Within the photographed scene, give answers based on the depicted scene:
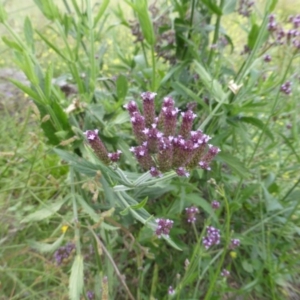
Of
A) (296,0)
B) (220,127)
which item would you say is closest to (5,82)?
(220,127)

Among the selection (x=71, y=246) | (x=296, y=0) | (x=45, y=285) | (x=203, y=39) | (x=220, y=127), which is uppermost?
(x=296, y=0)

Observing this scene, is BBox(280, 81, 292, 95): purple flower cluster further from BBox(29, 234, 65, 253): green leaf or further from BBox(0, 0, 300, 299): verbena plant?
BBox(29, 234, 65, 253): green leaf

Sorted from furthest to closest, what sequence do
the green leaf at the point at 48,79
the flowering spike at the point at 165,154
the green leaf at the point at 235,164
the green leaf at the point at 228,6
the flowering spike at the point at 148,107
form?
the green leaf at the point at 228,6, the green leaf at the point at 235,164, the green leaf at the point at 48,79, the flowering spike at the point at 148,107, the flowering spike at the point at 165,154

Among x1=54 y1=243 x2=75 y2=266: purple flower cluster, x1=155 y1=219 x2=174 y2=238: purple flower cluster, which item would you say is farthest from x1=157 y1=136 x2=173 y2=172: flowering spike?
x1=54 y1=243 x2=75 y2=266: purple flower cluster

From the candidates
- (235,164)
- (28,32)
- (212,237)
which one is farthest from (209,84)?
(28,32)

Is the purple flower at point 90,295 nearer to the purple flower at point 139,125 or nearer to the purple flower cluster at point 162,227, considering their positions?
the purple flower cluster at point 162,227

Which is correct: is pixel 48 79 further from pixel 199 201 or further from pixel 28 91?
pixel 199 201

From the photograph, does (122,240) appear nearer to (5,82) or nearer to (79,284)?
(79,284)

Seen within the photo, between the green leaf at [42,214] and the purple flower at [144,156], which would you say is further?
the green leaf at [42,214]

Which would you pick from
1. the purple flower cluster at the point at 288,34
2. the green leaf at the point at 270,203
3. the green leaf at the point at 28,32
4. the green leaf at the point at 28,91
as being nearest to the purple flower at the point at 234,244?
the green leaf at the point at 270,203
